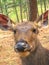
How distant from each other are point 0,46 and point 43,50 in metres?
3.72

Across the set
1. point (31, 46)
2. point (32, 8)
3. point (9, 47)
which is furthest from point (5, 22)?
point (32, 8)

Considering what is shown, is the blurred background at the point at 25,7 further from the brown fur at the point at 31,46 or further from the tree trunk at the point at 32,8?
the brown fur at the point at 31,46

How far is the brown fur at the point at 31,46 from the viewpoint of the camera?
547 cm

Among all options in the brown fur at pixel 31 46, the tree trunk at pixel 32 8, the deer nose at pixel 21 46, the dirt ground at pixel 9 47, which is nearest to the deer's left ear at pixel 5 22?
the brown fur at pixel 31 46

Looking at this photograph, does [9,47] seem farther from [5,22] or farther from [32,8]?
[5,22]

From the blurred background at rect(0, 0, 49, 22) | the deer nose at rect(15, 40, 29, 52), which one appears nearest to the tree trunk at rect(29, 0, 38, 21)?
the blurred background at rect(0, 0, 49, 22)

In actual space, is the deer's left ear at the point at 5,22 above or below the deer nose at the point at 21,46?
above

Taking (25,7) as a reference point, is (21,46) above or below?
above

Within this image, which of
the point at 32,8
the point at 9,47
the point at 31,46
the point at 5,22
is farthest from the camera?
the point at 32,8

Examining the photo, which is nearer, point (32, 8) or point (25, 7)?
point (32, 8)

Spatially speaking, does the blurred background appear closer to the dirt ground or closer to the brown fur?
the dirt ground

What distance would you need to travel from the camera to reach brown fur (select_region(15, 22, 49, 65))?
5.47 metres

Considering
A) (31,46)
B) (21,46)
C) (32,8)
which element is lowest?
(32,8)

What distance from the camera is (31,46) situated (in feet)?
17.8
